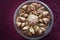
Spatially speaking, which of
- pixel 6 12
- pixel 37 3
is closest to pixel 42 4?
pixel 37 3

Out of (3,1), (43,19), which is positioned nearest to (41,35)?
(43,19)

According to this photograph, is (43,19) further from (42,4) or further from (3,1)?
(3,1)

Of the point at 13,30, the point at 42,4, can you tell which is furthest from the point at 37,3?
the point at 13,30

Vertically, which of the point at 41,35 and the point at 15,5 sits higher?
the point at 15,5

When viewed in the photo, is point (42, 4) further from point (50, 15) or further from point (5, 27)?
point (5, 27)

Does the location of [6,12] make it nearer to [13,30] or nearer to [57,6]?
[13,30]
